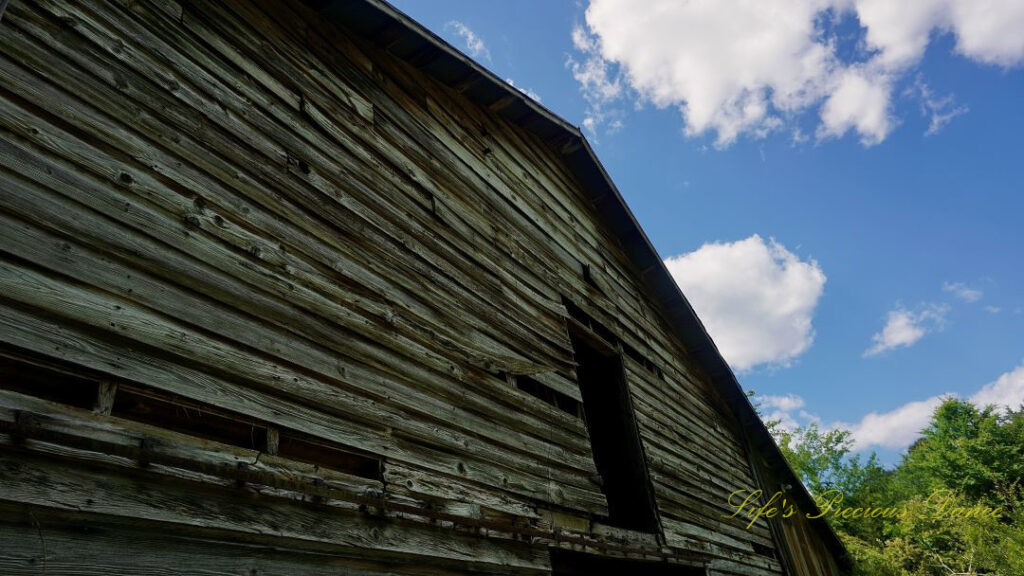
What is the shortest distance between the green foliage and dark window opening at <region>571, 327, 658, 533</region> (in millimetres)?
11865

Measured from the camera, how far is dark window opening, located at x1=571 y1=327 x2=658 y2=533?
6.11 metres

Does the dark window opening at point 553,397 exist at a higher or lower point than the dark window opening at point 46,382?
higher

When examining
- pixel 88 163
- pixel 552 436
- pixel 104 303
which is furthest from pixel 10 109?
pixel 552 436

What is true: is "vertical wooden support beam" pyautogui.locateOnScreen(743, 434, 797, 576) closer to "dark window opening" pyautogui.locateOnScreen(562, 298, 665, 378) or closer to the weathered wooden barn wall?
"dark window opening" pyautogui.locateOnScreen(562, 298, 665, 378)

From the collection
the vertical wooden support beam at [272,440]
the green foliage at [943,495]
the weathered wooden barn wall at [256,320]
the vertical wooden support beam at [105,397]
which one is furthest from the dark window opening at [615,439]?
the green foliage at [943,495]

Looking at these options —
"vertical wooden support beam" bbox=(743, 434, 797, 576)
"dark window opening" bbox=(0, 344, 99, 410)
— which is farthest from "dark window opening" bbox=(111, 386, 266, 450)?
"vertical wooden support beam" bbox=(743, 434, 797, 576)

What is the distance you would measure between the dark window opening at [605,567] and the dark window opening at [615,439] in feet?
1.37

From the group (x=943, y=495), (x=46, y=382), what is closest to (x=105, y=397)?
(x=46, y=382)

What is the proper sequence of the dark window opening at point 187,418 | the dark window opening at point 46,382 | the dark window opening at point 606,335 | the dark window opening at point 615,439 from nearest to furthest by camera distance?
the dark window opening at point 46,382 → the dark window opening at point 187,418 → the dark window opening at point 615,439 → the dark window opening at point 606,335

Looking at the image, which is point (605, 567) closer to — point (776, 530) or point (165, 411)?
point (165, 411)

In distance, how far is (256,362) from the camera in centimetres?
270

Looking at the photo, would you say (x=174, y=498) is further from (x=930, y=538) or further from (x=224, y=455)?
(x=930, y=538)

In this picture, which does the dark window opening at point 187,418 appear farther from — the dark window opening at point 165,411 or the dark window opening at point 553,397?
the dark window opening at point 553,397

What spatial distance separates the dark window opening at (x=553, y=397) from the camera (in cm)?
516
